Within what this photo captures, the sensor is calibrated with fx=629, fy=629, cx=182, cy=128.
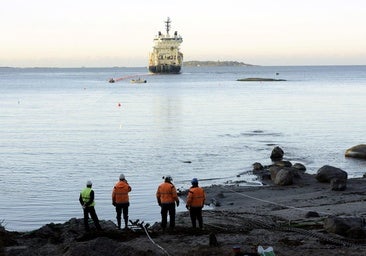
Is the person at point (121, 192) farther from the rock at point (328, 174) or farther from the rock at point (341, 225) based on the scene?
the rock at point (328, 174)

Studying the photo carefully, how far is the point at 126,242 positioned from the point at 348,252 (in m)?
5.75

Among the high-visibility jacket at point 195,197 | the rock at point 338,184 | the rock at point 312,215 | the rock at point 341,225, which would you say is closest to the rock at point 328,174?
the rock at point 338,184

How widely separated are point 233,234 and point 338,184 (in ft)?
38.2

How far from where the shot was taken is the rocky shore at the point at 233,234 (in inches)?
613

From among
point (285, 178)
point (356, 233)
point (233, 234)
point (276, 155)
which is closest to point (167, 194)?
point (233, 234)

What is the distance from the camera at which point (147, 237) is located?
17.3 m

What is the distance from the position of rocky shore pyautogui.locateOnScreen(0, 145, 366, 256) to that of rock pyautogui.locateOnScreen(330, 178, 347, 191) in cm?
167

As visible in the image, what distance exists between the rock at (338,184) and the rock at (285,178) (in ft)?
6.87

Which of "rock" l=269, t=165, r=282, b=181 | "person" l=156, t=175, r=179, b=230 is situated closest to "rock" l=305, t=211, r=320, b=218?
"person" l=156, t=175, r=179, b=230

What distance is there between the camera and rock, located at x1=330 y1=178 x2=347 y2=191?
27.9 m

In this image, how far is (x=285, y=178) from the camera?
29.6 meters

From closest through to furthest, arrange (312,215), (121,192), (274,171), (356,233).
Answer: (356,233), (121,192), (312,215), (274,171)

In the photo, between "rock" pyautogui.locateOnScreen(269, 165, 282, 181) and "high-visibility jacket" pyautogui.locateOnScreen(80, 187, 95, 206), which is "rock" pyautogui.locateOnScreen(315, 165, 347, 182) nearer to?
"rock" pyautogui.locateOnScreen(269, 165, 282, 181)

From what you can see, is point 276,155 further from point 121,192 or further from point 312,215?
point 121,192
